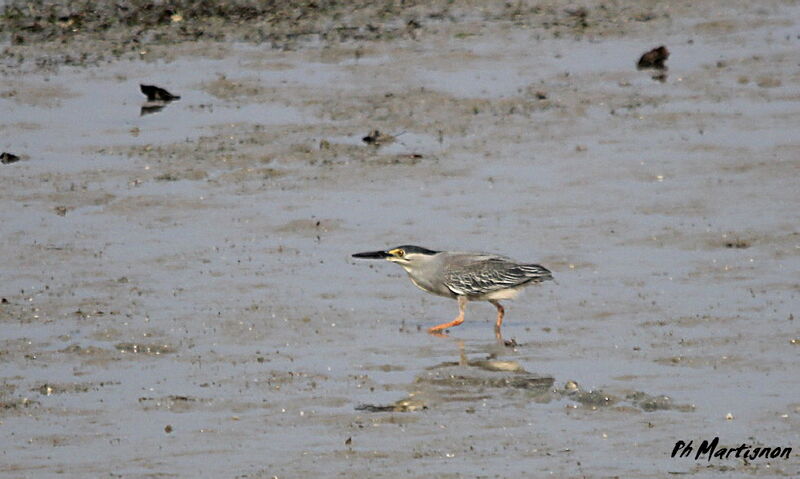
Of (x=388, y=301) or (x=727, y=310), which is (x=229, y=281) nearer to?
(x=388, y=301)

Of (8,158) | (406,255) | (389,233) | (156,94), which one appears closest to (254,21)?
(156,94)

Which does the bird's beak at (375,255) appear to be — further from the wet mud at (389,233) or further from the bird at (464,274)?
the wet mud at (389,233)

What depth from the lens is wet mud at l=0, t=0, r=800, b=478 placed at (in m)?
10.3

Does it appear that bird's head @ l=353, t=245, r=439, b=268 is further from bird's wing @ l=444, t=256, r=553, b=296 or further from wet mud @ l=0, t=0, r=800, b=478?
wet mud @ l=0, t=0, r=800, b=478

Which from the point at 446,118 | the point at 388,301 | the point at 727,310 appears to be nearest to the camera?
the point at 727,310

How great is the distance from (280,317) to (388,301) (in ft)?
3.57

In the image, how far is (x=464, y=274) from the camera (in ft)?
44.1

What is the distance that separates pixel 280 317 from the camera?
43.3ft

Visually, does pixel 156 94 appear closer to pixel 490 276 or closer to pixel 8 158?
pixel 8 158

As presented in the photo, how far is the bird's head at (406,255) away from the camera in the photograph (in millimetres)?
13570

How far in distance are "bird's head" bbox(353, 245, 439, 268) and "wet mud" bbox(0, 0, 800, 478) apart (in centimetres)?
38

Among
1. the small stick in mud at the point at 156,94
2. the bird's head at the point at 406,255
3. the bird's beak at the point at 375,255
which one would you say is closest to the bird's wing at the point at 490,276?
the bird's head at the point at 406,255

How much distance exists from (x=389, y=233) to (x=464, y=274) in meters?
2.11

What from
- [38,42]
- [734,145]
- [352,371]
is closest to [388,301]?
[352,371]
